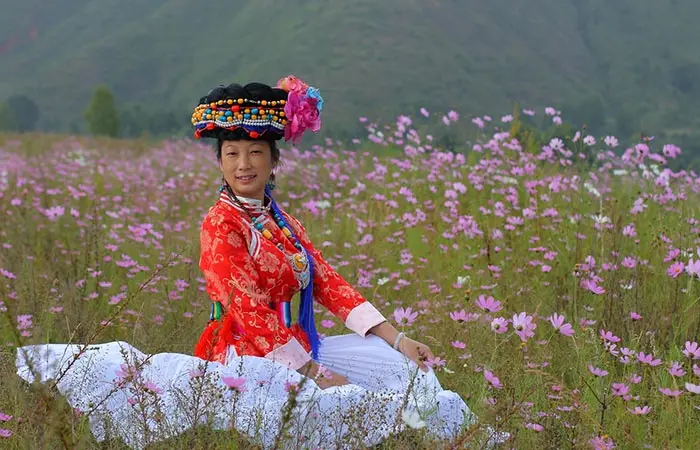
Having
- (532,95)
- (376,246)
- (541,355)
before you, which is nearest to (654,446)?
(541,355)

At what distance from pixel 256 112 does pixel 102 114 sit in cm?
6529

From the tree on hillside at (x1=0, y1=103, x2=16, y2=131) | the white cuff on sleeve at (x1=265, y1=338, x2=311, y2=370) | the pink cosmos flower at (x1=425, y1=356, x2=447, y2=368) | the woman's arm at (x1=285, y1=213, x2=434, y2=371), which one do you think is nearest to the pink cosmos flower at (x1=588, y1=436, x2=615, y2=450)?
the pink cosmos flower at (x1=425, y1=356, x2=447, y2=368)

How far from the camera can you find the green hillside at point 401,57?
Result: 70188 millimetres

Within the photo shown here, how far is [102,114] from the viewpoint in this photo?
215ft

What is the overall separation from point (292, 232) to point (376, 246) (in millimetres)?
2205

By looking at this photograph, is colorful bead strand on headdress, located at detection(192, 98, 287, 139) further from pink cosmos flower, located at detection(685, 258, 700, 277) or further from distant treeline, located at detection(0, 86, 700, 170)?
distant treeline, located at detection(0, 86, 700, 170)

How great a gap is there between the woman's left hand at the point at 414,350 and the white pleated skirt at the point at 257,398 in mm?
33

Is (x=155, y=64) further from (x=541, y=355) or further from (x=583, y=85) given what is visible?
(x=541, y=355)

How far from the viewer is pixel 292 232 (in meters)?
3.33

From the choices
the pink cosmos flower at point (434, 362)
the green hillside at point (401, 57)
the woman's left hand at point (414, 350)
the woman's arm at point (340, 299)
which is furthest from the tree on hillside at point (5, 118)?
the pink cosmos flower at point (434, 362)

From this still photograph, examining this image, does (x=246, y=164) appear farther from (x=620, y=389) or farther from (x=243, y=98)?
(x=620, y=389)

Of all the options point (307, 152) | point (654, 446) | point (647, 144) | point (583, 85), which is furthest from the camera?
point (583, 85)

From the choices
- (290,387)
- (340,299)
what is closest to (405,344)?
(340,299)

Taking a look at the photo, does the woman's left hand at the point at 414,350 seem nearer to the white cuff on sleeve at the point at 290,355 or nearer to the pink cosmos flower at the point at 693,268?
the white cuff on sleeve at the point at 290,355
